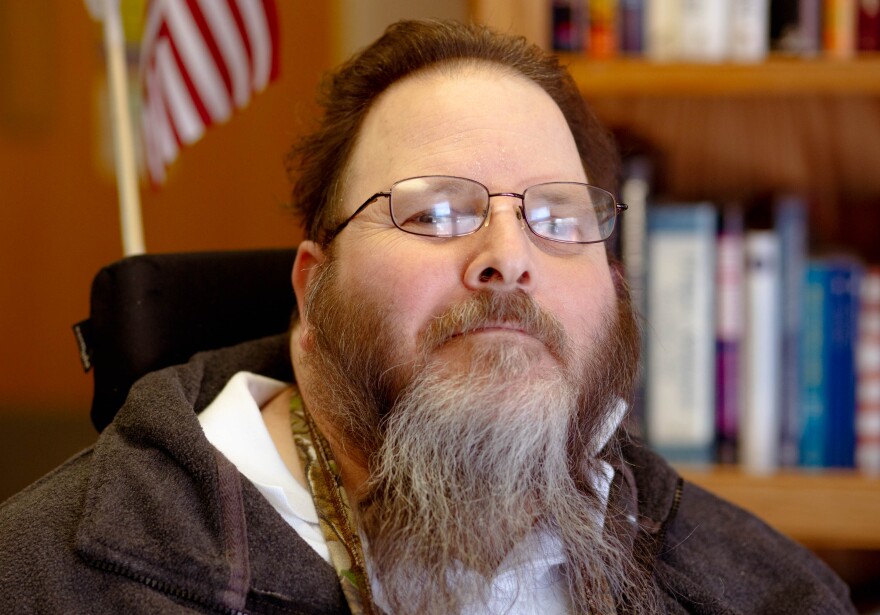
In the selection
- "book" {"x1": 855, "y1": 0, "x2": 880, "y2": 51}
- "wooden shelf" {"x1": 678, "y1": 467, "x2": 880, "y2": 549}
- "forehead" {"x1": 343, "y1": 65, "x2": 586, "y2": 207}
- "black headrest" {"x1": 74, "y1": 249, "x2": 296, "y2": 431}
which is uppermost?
"book" {"x1": 855, "y1": 0, "x2": 880, "y2": 51}

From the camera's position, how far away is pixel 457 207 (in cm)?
93

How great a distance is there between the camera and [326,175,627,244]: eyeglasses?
36.8 inches

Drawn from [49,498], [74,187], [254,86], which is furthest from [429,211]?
[74,187]

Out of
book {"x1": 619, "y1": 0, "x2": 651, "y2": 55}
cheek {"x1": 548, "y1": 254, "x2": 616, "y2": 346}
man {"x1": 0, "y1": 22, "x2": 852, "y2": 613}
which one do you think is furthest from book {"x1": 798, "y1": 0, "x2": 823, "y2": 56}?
cheek {"x1": 548, "y1": 254, "x2": 616, "y2": 346}

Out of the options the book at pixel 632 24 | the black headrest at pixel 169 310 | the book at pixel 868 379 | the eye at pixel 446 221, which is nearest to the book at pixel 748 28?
the book at pixel 632 24

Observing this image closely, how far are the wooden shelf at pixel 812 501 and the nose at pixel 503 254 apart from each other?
0.59 meters

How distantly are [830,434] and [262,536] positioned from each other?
91 centimetres

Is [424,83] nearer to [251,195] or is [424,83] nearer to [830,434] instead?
[830,434]

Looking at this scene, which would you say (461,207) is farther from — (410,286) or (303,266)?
(303,266)

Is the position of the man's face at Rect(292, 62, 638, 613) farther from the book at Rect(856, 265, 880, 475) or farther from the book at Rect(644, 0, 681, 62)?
the book at Rect(856, 265, 880, 475)

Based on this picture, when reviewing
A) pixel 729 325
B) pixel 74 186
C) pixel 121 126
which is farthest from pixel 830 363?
pixel 74 186

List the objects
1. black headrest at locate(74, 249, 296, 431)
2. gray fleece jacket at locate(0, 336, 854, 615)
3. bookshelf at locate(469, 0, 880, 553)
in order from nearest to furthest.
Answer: gray fleece jacket at locate(0, 336, 854, 615)
black headrest at locate(74, 249, 296, 431)
bookshelf at locate(469, 0, 880, 553)

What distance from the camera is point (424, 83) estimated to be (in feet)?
3.41

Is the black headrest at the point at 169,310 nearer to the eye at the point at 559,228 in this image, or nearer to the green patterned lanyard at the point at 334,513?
the green patterned lanyard at the point at 334,513
